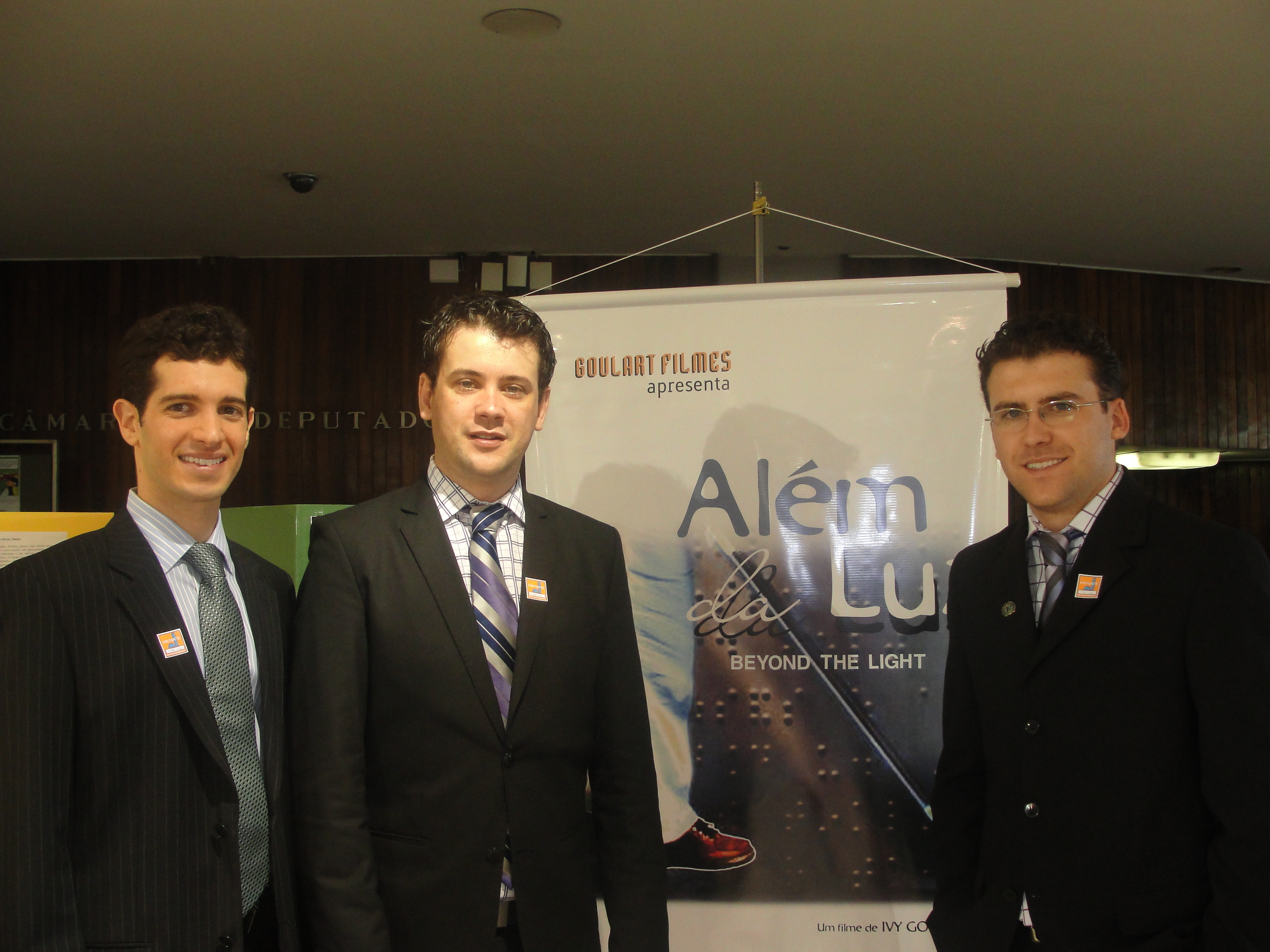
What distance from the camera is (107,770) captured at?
158 cm

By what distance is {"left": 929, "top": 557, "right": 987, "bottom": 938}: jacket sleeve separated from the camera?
2.03 m

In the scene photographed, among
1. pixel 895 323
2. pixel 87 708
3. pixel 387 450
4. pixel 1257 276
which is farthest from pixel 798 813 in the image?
pixel 1257 276

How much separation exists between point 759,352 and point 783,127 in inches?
77.1

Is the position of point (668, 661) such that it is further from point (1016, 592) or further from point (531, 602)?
point (1016, 592)

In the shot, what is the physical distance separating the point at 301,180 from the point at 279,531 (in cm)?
211

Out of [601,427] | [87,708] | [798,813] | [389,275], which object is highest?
[389,275]

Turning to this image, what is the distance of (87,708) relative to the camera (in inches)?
62.0

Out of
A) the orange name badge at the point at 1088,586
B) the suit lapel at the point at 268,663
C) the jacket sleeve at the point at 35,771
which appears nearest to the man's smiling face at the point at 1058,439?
→ the orange name badge at the point at 1088,586

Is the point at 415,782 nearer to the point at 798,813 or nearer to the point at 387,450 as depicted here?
the point at 798,813

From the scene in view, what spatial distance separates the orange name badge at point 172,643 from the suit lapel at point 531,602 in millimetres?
585

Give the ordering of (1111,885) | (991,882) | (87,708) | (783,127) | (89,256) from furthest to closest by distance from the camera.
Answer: (89,256) < (783,127) < (991,882) < (1111,885) < (87,708)

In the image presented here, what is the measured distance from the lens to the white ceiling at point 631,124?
3.40 m

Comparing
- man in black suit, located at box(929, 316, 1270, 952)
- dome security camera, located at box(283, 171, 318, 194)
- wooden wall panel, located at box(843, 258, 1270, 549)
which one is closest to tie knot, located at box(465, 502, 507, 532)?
man in black suit, located at box(929, 316, 1270, 952)

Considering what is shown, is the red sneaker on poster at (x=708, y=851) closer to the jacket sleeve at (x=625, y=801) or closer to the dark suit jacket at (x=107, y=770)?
the jacket sleeve at (x=625, y=801)
